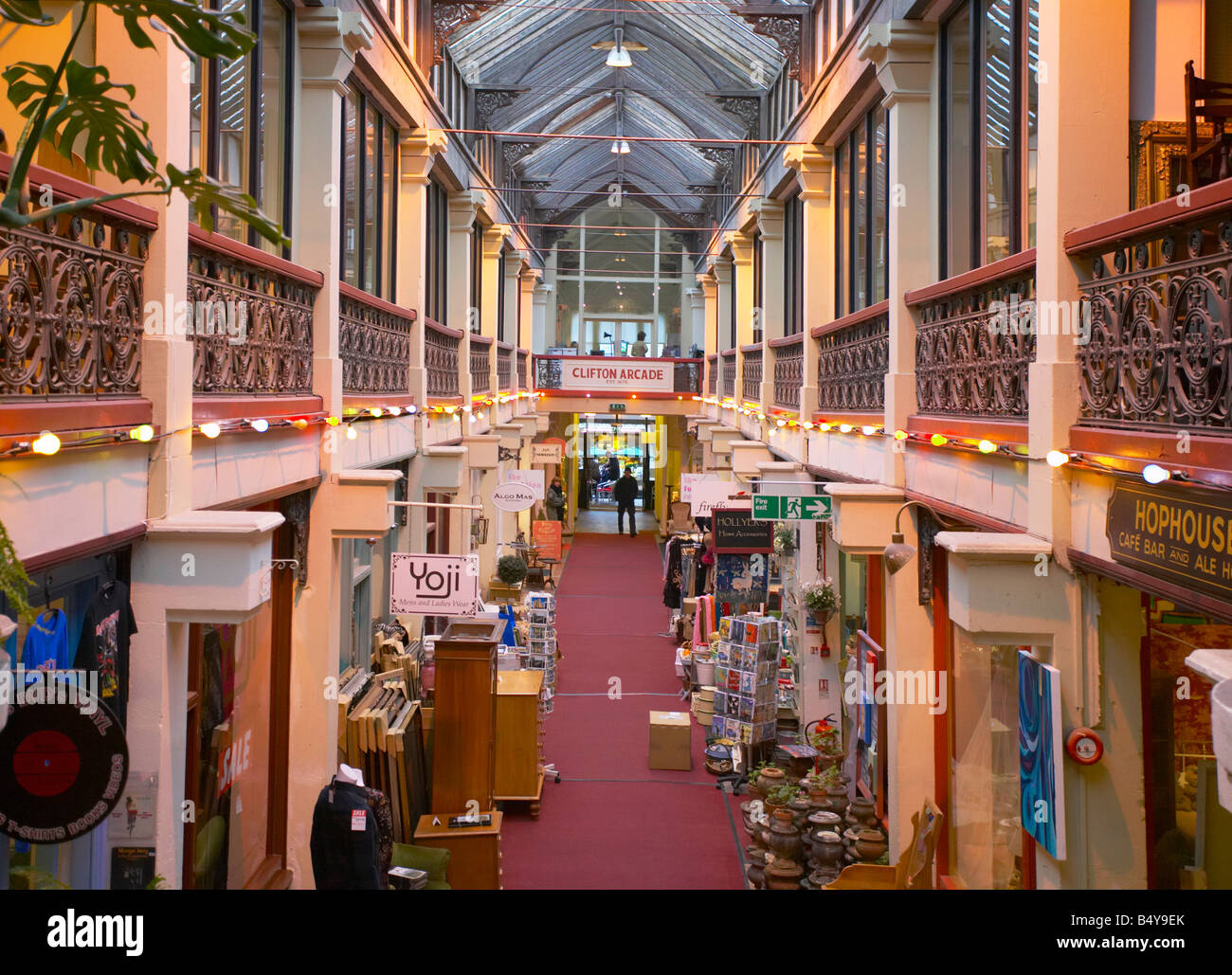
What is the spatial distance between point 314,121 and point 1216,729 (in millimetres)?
7765

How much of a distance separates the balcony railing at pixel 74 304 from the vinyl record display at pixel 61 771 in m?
1.15

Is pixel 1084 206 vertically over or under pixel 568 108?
under

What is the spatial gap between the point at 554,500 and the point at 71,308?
23.8m

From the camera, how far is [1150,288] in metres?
4.29

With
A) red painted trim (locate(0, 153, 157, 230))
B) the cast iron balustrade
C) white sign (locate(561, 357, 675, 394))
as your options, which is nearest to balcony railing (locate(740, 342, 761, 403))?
the cast iron balustrade

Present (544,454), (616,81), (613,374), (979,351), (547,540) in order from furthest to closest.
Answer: (613,374), (544,454), (616,81), (547,540), (979,351)

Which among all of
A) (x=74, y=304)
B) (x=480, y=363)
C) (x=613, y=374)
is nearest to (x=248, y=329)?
(x=74, y=304)

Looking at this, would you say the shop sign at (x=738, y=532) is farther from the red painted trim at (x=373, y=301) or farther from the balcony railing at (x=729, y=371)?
the balcony railing at (x=729, y=371)

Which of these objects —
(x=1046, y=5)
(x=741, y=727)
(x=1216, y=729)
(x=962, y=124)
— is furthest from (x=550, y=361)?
(x=1216, y=729)

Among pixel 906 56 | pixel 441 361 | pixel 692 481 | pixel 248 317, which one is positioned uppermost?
pixel 906 56

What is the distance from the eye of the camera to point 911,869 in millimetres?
7176

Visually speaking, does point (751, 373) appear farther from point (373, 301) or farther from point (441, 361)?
point (373, 301)

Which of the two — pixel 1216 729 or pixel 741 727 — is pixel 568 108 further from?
pixel 1216 729

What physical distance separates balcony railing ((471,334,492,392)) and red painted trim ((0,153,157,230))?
1208 centimetres
